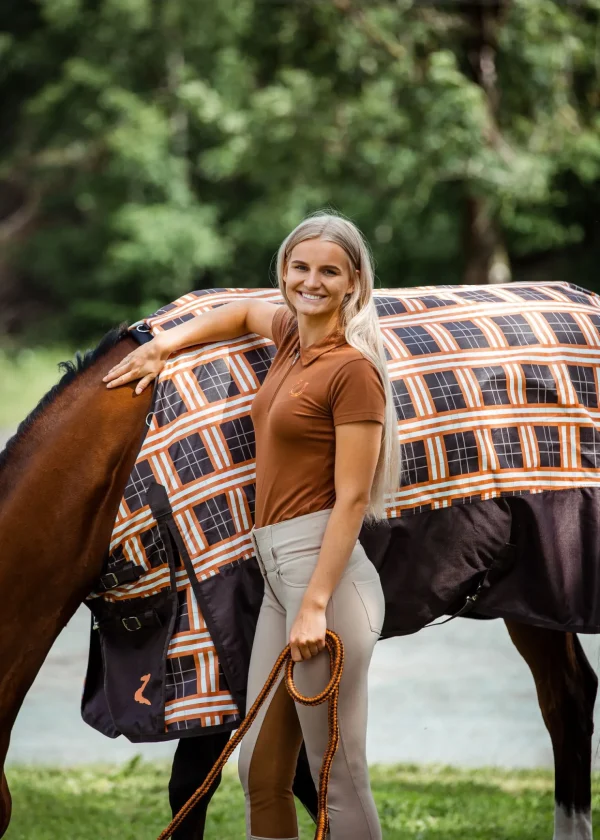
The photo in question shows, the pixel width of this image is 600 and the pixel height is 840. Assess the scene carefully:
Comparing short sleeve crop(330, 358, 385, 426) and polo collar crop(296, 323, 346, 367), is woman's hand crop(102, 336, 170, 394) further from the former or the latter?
short sleeve crop(330, 358, 385, 426)

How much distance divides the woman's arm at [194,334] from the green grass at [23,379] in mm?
10107

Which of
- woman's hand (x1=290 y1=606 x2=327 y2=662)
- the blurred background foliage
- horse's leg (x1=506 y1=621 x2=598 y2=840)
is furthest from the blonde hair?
the blurred background foliage

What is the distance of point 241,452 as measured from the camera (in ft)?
8.99

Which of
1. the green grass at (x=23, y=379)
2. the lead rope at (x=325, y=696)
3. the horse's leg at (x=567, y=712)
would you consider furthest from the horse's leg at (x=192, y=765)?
the green grass at (x=23, y=379)

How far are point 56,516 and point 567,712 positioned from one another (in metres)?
1.92

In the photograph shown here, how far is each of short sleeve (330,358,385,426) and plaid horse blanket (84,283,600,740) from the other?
510mm

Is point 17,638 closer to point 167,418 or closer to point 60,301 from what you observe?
point 167,418

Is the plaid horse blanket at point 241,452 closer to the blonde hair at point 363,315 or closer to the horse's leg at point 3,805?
the horse's leg at point 3,805

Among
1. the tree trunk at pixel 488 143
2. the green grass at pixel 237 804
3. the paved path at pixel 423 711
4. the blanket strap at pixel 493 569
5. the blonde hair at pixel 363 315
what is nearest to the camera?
the blonde hair at pixel 363 315

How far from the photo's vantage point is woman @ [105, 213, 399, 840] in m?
2.30

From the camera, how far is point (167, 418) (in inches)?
107

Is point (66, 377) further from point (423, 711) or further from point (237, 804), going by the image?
point (423, 711)

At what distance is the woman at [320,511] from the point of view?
2.30m

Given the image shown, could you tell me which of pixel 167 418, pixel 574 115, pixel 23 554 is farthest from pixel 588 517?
pixel 574 115
